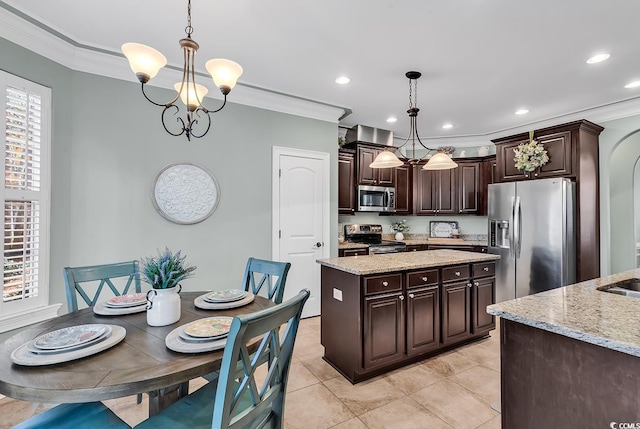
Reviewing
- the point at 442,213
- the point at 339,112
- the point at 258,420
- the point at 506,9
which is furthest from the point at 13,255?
the point at 442,213

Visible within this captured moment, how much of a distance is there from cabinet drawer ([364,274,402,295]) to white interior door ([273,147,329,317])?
161cm

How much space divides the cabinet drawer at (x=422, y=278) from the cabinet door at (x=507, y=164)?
2735mm

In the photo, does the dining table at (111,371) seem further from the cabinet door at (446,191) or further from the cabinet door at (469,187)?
the cabinet door at (469,187)

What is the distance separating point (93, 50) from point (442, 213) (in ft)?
17.2

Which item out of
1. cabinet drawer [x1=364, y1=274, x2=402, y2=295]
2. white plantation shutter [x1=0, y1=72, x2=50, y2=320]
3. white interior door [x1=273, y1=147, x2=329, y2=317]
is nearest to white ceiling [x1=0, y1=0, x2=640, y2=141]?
white plantation shutter [x1=0, y1=72, x2=50, y2=320]

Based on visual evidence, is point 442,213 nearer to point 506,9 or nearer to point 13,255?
point 506,9

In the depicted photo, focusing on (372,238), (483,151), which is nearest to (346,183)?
(372,238)

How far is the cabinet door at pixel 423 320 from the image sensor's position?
2.63m

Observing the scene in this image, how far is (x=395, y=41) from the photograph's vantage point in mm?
2508

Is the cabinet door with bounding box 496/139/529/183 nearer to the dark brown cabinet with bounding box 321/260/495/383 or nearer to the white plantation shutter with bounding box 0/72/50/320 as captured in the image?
the dark brown cabinet with bounding box 321/260/495/383

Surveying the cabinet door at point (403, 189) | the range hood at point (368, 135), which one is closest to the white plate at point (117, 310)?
the range hood at point (368, 135)

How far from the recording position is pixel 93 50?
8.57ft

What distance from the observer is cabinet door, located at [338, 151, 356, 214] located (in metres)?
4.58

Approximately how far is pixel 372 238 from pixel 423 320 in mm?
2630
